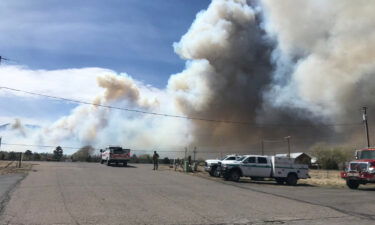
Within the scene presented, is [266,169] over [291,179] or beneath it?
over

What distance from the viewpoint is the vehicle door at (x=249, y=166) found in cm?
2217

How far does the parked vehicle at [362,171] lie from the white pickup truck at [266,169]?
316cm

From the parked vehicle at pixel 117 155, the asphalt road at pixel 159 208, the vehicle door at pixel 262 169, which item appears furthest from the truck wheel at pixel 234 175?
the parked vehicle at pixel 117 155

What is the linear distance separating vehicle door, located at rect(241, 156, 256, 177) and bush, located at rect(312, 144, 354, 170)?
43828 millimetres

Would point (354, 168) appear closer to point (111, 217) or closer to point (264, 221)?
point (264, 221)

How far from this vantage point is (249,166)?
73.4ft

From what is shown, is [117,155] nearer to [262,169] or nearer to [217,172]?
[217,172]

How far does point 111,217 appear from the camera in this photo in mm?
8609

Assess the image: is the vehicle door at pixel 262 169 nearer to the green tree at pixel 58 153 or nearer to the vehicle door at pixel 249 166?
the vehicle door at pixel 249 166

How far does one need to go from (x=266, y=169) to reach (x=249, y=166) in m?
1.14

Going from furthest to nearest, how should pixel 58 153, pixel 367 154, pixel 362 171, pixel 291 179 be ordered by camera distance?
pixel 58 153
pixel 291 179
pixel 367 154
pixel 362 171

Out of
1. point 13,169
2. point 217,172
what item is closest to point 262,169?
point 217,172

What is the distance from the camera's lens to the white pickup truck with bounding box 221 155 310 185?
22.0 metres

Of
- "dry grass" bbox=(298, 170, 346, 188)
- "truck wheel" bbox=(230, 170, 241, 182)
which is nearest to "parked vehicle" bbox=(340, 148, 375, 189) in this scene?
"dry grass" bbox=(298, 170, 346, 188)
